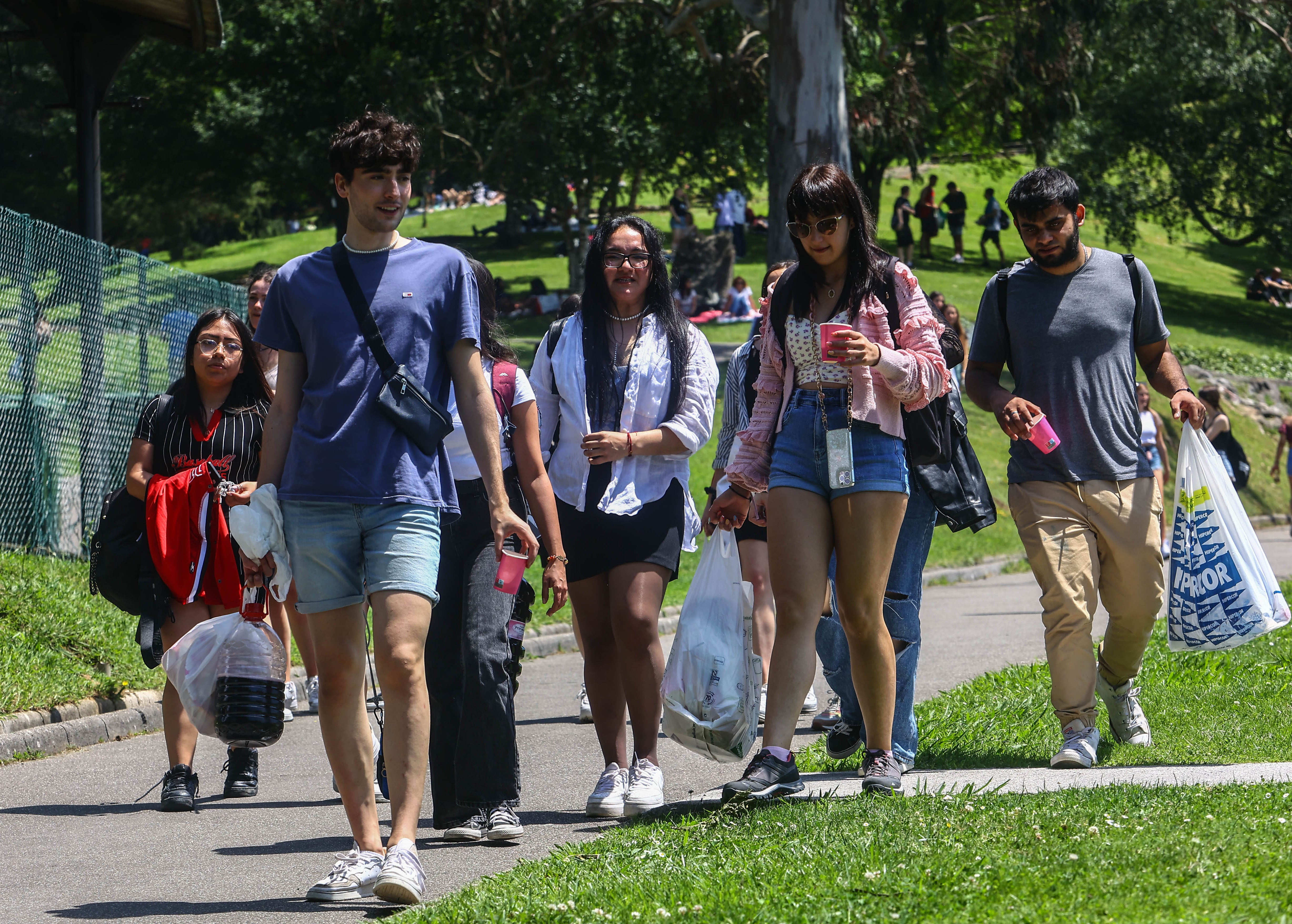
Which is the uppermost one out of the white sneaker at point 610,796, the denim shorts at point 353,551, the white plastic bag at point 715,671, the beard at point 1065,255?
the beard at point 1065,255

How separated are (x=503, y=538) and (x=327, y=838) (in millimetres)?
1700

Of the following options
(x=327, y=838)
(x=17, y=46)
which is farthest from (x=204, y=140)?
(x=327, y=838)

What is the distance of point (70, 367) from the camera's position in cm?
1152

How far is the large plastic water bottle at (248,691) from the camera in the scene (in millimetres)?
4543

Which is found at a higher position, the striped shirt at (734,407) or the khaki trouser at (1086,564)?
the striped shirt at (734,407)

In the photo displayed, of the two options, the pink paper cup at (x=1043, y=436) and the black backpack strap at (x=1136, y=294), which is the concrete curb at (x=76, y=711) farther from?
the black backpack strap at (x=1136, y=294)

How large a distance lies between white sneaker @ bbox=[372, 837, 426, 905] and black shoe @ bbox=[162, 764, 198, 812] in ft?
7.18

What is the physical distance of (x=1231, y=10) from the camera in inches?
1139

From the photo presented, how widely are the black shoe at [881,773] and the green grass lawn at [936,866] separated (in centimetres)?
11

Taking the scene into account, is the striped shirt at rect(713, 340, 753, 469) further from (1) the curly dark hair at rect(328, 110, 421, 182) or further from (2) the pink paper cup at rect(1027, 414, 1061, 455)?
(1) the curly dark hair at rect(328, 110, 421, 182)

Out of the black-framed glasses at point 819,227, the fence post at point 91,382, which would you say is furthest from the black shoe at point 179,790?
the fence post at point 91,382

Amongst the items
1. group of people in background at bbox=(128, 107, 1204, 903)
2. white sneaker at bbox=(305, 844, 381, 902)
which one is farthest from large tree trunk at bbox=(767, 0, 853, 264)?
white sneaker at bbox=(305, 844, 381, 902)

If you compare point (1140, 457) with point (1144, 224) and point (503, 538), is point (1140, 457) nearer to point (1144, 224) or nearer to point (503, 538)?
point (503, 538)

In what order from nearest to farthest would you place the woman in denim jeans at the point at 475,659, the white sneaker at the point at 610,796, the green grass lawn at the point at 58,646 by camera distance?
the woman in denim jeans at the point at 475,659, the white sneaker at the point at 610,796, the green grass lawn at the point at 58,646
